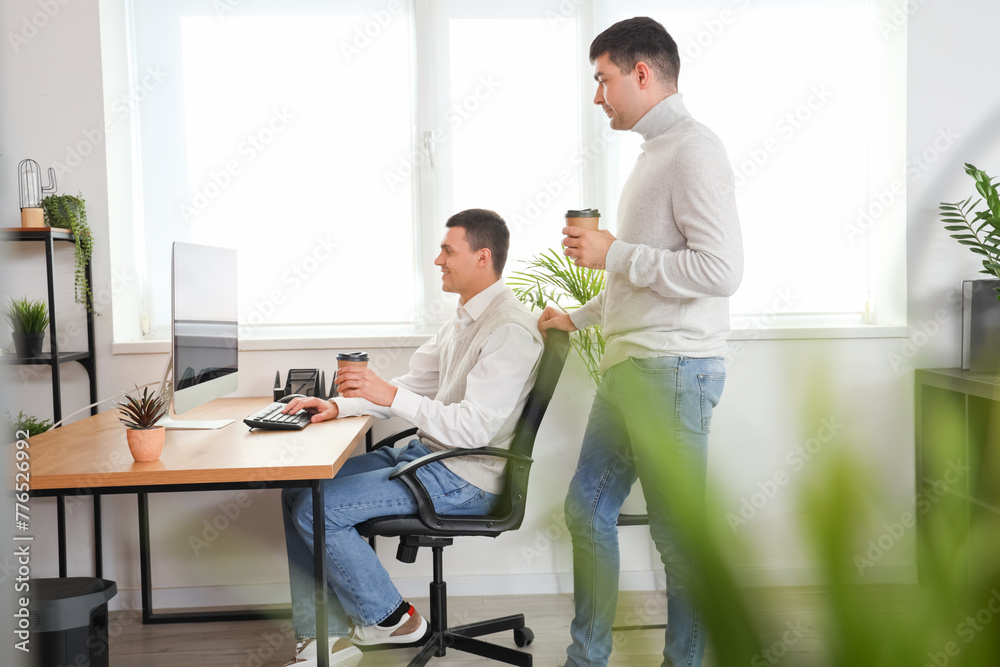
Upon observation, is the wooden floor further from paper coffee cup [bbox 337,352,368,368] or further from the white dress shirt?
paper coffee cup [bbox 337,352,368,368]

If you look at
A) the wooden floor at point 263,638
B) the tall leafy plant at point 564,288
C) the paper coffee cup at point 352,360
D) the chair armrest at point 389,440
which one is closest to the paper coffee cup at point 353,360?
the paper coffee cup at point 352,360

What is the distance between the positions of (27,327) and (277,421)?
113 centimetres

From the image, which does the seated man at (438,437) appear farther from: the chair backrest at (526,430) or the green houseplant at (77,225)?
the green houseplant at (77,225)

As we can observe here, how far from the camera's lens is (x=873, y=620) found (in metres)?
0.29

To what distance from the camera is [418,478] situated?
6.41 ft

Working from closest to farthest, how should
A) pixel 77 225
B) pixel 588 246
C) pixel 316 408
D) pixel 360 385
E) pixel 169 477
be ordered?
pixel 169 477, pixel 588 246, pixel 360 385, pixel 316 408, pixel 77 225

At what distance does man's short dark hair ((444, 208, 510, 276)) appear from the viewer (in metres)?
2.16

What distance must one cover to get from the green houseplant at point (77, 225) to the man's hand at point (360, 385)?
1.31m

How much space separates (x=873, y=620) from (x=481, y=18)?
295cm

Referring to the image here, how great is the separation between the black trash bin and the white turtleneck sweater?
1430 millimetres

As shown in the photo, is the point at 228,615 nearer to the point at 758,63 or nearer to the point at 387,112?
the point at 387,112

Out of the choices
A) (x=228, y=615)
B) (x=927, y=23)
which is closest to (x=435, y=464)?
(x=228, y=615)

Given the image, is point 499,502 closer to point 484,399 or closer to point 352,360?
point 484,399

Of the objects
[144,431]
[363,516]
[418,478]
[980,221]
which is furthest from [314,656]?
[980,221]
